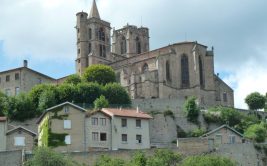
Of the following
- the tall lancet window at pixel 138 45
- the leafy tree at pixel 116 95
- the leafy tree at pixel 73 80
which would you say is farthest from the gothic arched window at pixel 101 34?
the leafy tree at pixel 116 95

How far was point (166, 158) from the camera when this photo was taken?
53.8 m

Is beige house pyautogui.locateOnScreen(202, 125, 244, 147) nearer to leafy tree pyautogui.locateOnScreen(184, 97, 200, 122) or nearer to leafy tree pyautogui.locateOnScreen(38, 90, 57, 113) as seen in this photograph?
leafy tree pyautogui.locateOnScreen(184, 97, 200, 122)

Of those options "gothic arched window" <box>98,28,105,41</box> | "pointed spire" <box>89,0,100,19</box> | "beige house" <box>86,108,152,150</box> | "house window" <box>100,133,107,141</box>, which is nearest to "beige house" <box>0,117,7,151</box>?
"beige house" <box>86,108,152,150</box>

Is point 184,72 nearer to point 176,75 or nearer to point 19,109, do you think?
point 176,75

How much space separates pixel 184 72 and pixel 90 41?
28.2 meters

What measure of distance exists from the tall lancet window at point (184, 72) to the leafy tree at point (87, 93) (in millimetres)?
17013

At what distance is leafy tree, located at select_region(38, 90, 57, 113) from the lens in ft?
248

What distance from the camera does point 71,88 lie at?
81438 mm

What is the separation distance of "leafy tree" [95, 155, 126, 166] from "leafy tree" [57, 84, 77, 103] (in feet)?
89.0

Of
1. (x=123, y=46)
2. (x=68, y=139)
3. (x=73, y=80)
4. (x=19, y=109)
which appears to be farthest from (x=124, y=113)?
(x=123, y=46)

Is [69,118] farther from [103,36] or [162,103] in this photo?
[103,36]

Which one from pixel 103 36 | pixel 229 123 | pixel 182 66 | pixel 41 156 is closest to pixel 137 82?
pixel 182 66

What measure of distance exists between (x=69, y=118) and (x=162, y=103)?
21.7m

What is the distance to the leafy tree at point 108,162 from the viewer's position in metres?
50.5
